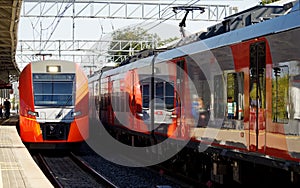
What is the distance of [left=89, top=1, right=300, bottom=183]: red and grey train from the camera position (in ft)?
26.2

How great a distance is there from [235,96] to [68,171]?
23.8 feet

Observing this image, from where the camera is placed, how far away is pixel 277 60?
8.27 metres

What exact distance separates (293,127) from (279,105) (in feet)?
1.65

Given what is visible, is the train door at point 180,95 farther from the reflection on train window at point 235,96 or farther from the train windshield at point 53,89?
the train windshield at point 53,89

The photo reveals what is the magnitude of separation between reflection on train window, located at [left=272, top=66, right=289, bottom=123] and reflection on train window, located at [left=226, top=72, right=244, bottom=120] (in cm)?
109

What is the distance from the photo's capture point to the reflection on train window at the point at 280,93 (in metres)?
7.99

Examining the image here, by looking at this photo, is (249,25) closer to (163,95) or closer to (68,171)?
(163,95)

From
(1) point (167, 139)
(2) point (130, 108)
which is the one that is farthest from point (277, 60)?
(2) point (130, 108)

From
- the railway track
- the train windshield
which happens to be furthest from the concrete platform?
the train windshield

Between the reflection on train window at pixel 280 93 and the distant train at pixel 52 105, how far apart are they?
1097cm

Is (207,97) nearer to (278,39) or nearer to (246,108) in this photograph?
(246,108)

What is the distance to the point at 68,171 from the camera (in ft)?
51.6

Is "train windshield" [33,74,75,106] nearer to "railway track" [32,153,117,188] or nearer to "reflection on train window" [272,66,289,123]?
"railway track" [32,153,117,188]

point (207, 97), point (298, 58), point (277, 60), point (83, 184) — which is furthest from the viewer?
point (83, 184)
